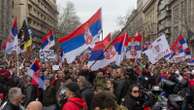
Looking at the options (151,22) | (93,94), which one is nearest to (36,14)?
(151,22)

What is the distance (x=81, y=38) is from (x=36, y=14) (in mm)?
92968

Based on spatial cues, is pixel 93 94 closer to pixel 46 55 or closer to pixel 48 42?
pixel 46 55

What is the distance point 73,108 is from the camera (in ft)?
24.0

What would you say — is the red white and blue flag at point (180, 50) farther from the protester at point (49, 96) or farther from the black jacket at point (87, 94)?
the black jacket at point (87, 94)

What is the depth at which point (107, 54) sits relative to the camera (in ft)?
54.4

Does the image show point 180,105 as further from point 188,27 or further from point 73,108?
point 188,27

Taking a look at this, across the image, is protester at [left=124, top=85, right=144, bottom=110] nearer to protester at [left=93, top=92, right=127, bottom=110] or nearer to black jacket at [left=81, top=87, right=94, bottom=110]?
black jacket at [left=81, top=87, right=94, bottom=110]

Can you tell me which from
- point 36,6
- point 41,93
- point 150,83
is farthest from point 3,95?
point 36,6

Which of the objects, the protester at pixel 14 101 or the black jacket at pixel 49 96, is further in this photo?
the black jacket at pixel 49 96

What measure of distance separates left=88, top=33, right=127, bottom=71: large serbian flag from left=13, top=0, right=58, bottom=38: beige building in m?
64.9

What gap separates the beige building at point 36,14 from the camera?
285 feet

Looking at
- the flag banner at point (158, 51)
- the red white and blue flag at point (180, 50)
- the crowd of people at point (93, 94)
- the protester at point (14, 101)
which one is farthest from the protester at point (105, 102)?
the red white and blue flag at point (180, 50)

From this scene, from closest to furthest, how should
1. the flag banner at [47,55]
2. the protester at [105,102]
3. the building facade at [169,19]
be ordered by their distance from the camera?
the protester at [105,102] < the flag banner at [47,55] < the building facade at [169,19]

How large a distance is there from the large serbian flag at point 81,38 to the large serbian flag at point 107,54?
402 millimetres
